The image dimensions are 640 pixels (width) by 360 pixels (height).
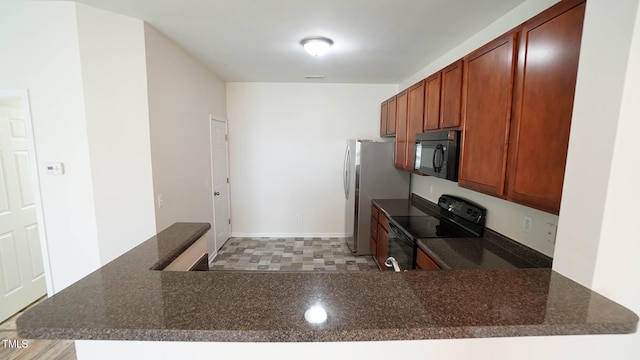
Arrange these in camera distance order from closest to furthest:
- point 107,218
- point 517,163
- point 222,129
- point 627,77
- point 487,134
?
1. point 627,77
2. point 517,163
3. point 487,134
4. point 107,218
5. point 222,129

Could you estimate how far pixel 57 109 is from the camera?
2.05 meters

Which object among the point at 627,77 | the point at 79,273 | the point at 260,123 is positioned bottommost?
the point at 79,273

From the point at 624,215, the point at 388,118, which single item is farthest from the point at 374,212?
the point at 624,215

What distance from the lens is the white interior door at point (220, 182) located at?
12.5 feet

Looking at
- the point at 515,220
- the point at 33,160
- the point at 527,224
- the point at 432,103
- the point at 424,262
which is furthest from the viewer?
the point at 432,103

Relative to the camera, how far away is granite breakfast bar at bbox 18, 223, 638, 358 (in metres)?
0.70

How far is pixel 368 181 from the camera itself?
3643mm

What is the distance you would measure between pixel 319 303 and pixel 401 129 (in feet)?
9.06

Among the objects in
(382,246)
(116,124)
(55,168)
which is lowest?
(382,246)

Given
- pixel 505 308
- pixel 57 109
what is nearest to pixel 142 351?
pixel 505 308

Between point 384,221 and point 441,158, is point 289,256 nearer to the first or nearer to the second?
point 384,221

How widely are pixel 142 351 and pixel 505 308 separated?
1158 mm

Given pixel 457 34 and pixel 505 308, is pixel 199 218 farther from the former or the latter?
pixel 457 34

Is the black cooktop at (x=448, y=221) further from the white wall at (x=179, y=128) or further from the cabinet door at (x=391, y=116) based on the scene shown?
the white wall at (x=179, y=128)
